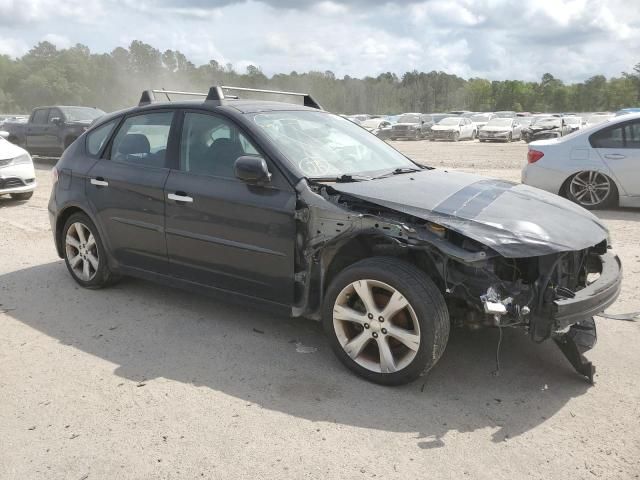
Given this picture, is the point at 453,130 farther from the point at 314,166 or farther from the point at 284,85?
the point at 284,85

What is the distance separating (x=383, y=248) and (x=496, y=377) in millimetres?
1085

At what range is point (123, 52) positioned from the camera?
86.9 m

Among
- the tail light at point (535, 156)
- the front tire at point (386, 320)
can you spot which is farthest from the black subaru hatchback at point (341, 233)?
the tail light at point (535, 156)

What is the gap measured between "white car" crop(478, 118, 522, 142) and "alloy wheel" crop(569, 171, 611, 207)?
23213 millimetres

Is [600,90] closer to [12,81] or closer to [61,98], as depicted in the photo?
[61,98]

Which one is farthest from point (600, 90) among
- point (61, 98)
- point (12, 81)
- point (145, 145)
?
point (145, 145)

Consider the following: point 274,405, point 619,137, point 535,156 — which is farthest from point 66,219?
point 619,137

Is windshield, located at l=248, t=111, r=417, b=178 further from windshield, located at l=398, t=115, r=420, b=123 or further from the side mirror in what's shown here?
windshield, located at l=398, t=115, r=420, b=123

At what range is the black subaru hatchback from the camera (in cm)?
339

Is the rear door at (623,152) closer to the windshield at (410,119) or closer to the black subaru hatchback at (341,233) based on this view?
the black subaru hatchback at (341,233)

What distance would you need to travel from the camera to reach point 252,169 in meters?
3.88

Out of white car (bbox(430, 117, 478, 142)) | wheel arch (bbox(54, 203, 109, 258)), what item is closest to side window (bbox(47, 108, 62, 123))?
wheel arch (bbox(54, 203, 109, 258))

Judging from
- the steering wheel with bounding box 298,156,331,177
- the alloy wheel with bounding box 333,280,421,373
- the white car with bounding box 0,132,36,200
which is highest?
the steering wheel with bounding box 298,156,331,177

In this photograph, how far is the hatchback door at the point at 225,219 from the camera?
156 inches
